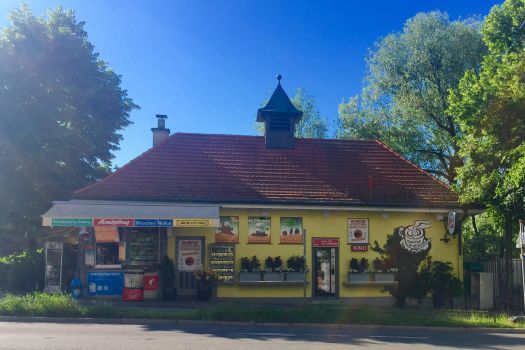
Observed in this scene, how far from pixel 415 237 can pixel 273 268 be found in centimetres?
570

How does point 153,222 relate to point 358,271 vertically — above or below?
above

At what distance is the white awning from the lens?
59.8ft

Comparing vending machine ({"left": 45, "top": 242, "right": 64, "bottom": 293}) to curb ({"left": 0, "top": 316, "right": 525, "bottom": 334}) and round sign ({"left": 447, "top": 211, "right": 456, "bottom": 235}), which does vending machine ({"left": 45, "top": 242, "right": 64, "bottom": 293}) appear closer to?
curb ({"left": 0, "top": 316, "right": 525, "bottom": 334})

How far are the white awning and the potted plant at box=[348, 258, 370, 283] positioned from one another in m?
5.69

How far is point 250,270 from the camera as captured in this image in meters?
20.1

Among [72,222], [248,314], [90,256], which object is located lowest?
[248,314]

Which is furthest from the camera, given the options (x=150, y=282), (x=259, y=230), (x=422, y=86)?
(x=422, y=86)

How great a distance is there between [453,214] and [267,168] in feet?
24.5

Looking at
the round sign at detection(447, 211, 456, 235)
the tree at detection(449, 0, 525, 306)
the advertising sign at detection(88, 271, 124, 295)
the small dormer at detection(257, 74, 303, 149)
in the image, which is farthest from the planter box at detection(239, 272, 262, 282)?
the tree at detection(449, 0, 525, 306)

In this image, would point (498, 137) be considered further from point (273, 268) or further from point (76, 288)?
point (76, 288)

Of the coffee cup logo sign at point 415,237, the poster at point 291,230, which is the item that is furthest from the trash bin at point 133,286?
the coffee cup logo sign at point 415,237

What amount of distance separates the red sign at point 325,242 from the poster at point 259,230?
5.71 ft

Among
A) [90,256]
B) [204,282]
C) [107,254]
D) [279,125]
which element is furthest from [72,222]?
[279,125]

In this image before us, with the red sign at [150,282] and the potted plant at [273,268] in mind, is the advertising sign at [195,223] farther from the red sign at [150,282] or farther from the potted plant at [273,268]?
the potted plant at [273,268]
